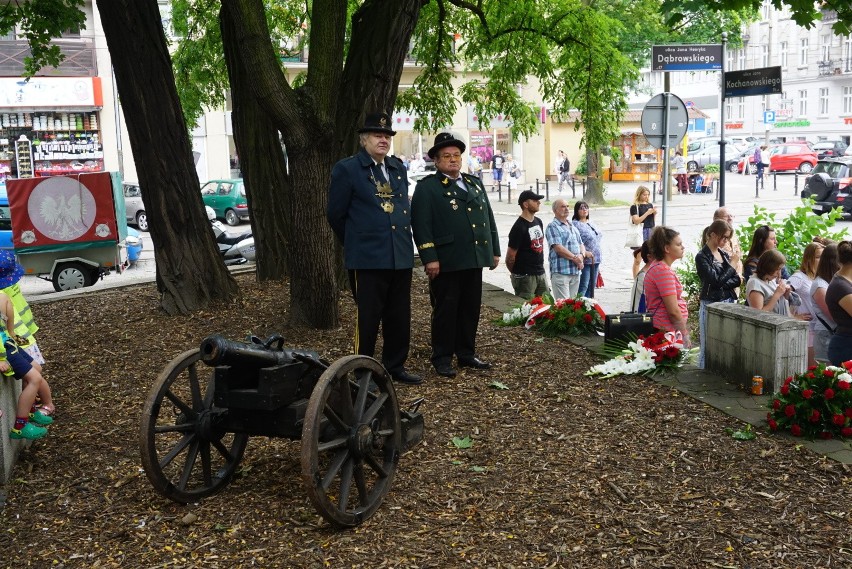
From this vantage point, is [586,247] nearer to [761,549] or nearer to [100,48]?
[761,549]

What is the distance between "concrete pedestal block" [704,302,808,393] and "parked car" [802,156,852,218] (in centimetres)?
2010

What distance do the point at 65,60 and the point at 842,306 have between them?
3534cm

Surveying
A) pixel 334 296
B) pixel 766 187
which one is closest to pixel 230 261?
pixel 334 296

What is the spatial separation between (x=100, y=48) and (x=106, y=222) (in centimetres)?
2410

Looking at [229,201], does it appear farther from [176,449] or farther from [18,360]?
[176,449]

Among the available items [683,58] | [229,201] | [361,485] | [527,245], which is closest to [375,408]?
[361,485]

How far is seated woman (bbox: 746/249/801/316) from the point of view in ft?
27.4

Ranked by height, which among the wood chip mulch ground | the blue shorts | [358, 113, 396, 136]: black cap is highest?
[358, 113, 396, 136]: black cap

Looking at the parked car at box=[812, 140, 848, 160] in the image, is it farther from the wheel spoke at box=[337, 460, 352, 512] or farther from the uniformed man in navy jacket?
the wheel spoke at box=[337, 460, 352, 512]

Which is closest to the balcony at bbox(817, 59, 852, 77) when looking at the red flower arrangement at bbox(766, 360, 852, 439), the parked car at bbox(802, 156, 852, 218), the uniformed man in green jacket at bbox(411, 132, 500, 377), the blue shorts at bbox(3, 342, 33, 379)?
the parked car at bbox(802, 156, 852, 218)

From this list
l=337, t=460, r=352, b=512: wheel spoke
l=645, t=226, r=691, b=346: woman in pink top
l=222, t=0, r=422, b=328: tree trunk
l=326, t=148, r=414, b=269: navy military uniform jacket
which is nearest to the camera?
l=337, t=460, r=352, b=512: wheel spoke

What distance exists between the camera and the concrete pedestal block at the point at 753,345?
6734 millimetres

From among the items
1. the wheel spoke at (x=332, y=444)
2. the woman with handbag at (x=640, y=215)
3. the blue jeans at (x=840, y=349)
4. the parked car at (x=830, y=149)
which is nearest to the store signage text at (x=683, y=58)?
the woman with handbag at (x=640, y=215)

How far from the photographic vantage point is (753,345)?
695 centimetres
